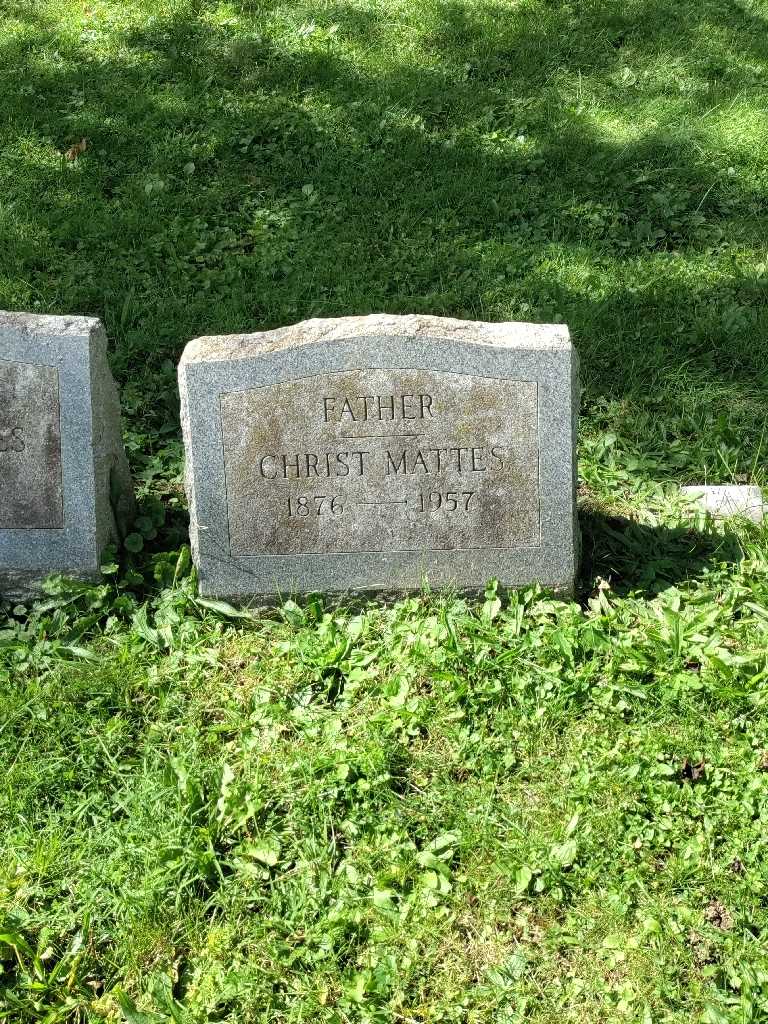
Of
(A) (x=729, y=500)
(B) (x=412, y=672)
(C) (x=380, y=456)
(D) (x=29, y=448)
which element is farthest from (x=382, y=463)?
(A) (x=729, y=500)

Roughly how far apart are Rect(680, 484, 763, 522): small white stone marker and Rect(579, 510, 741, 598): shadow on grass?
0.49 feet

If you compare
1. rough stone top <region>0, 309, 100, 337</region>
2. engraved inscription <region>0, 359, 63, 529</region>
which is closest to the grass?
engraved inscription <region>0, 359, 63, 529</region>

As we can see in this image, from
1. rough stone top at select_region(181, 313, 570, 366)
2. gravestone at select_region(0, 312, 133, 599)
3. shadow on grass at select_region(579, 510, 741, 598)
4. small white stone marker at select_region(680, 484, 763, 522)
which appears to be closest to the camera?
rough stone top at select_region(181, 313, 570, 366)

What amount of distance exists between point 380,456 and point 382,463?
24mm

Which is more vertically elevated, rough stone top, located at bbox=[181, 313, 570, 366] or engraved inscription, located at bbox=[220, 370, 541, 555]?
rough stone top, located at bbox=[181, 313, 570, 366]

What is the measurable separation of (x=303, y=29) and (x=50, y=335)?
4.54m

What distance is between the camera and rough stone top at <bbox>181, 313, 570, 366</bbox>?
11.3ft

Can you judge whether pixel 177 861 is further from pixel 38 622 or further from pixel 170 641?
pixel 38 622

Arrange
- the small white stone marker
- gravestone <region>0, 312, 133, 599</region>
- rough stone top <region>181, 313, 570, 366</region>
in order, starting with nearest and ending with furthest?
1. rough stone top <region>181, 313, 570, 366</region>
2. gravestone <region>0, 312, 133, 599</region>
3. the small white stone marker

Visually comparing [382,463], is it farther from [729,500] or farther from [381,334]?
[729,500]

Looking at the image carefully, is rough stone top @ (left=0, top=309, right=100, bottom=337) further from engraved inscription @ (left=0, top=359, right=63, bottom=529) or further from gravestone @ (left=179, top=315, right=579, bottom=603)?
gravestone @ (left=179, top=315, right=579, bottom=603)

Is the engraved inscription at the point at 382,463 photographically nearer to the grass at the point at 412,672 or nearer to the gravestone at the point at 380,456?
the gravestone at the point at 380,456

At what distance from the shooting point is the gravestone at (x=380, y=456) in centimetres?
347

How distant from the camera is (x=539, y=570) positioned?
3602 mm
